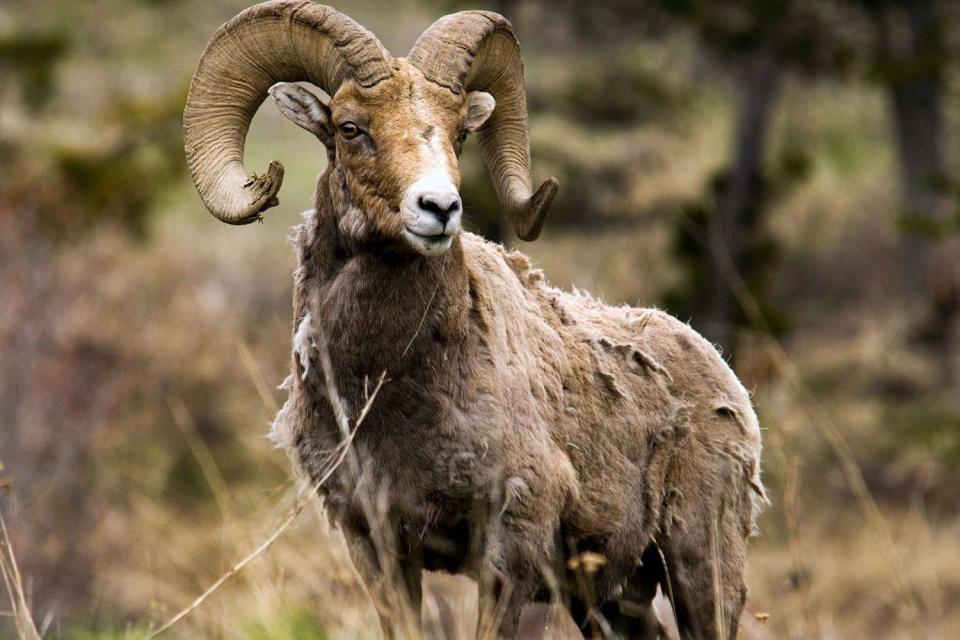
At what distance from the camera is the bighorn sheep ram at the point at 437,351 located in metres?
6.03

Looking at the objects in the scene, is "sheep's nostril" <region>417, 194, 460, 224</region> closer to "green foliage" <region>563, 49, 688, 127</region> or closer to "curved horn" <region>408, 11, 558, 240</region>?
"curved horn" <region>408, 11, 558, 240</region>

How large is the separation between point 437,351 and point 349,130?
0.99 m

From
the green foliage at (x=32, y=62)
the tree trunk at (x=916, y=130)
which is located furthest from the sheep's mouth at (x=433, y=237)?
the green foliage at (x=32, y=62)

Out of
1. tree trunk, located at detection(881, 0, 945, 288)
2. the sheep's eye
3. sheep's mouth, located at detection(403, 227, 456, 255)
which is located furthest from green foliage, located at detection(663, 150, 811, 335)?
sheep's mouth, located at detection(403, 227, 456, 255)

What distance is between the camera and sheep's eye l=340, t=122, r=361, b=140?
6082 millimetres

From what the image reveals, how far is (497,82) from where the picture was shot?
6.93 metres

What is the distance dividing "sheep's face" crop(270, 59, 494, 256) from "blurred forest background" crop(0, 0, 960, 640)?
1122cm

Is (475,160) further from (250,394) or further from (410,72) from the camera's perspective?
(410,72)

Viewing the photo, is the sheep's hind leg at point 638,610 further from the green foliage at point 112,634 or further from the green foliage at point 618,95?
the green foliage at point 618,95

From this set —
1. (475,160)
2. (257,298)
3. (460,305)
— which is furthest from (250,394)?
(460,305)

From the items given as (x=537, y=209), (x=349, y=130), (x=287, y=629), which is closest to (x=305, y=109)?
(x=349, y=130)

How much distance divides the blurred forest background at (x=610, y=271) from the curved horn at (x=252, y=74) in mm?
11040

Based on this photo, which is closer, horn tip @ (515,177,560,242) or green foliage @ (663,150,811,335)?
horn tip @ (515,177,560,242)

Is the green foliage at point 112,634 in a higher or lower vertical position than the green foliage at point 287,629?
lower
